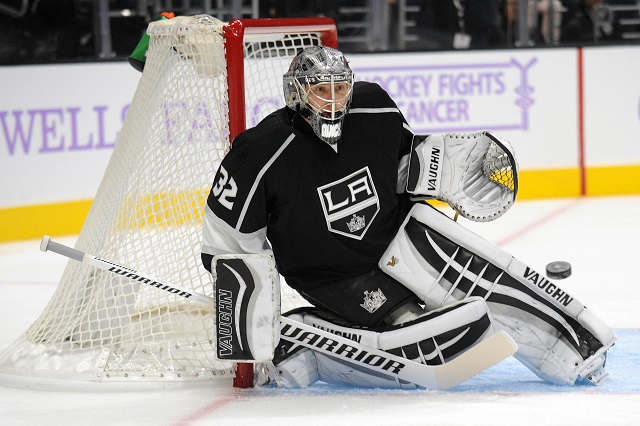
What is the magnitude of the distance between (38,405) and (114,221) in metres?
0.56

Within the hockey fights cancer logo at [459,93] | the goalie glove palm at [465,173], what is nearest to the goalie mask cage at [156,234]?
the goalie glove palm at [465,173]

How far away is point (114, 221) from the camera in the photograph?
10.3 ft

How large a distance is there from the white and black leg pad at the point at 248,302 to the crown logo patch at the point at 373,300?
28 cm

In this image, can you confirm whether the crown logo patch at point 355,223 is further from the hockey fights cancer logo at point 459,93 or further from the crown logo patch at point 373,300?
the hockey fights cancer logo at point 459,93

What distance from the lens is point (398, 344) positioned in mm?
2797

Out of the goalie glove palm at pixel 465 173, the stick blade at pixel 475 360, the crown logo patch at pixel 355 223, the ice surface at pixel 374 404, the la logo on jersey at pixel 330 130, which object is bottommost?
the ice surface at pixel 374 404

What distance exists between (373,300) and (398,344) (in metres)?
0.15

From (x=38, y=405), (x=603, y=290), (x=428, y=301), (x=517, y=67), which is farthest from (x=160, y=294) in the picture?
(x=517, y=67)

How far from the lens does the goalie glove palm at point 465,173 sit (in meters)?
2.93

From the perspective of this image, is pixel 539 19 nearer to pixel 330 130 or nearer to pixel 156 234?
pixel 156 234

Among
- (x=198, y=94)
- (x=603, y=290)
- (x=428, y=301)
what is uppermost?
(x=198, y=94)

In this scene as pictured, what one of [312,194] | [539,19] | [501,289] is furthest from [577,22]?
[312,194]

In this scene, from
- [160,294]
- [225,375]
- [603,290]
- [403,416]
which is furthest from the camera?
[603,290]

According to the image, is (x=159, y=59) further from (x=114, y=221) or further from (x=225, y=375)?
(x=225, y=375)
